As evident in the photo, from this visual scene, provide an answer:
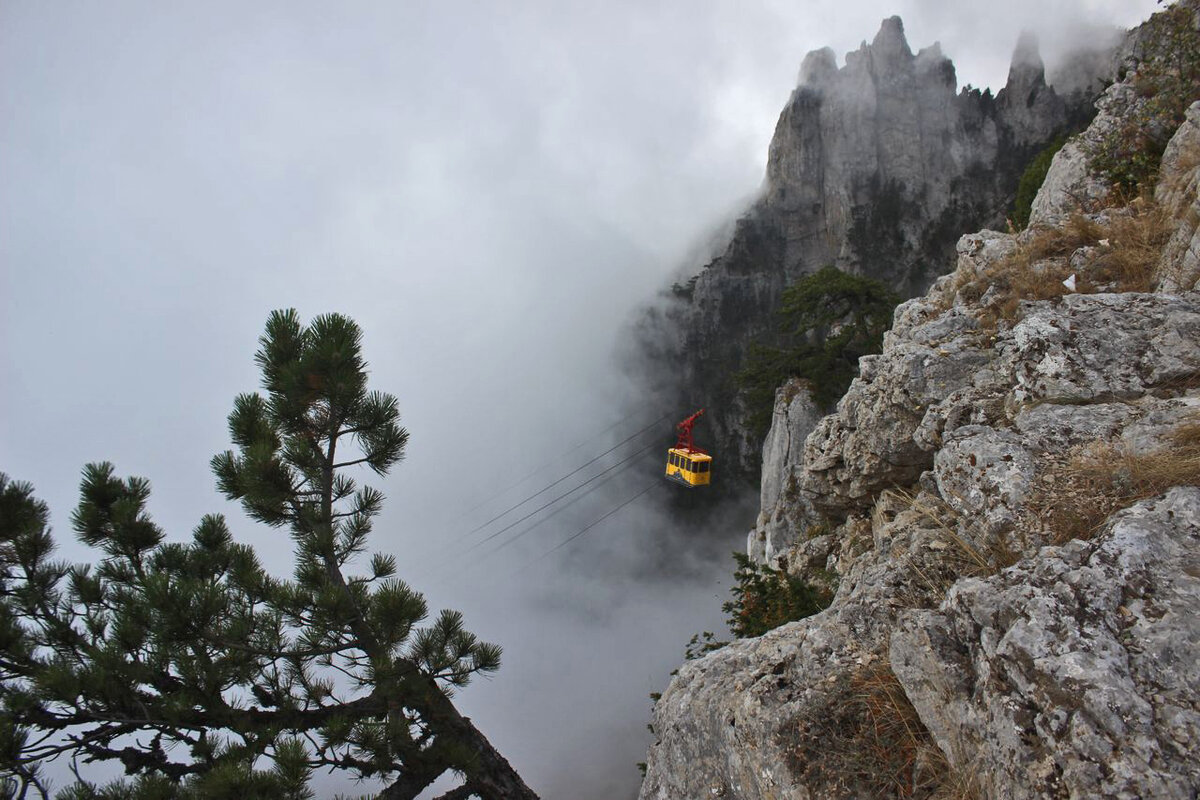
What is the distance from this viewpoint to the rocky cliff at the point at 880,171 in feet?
129

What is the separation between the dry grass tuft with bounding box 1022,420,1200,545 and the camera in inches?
115

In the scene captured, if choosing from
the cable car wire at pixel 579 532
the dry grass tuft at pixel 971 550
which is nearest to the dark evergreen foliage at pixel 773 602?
the dry grass tuft at pixel 971 550

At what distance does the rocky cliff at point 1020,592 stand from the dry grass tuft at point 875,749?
0.4 inches

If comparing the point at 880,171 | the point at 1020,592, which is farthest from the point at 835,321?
the point at 880,171

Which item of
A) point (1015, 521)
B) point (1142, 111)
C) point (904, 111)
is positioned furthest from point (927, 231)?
point (1015, 521)

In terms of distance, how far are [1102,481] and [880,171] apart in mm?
44357

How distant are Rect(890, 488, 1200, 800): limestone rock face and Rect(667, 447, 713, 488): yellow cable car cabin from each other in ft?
74.8

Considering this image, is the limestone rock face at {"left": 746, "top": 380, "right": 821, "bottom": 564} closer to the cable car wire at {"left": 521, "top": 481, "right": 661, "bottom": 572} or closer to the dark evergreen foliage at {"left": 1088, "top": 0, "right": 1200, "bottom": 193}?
the dark evergreen foliage at {"left": 1088, "top": 0, "right": 1200, "bottom": 193}

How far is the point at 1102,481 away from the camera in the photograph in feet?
10.5

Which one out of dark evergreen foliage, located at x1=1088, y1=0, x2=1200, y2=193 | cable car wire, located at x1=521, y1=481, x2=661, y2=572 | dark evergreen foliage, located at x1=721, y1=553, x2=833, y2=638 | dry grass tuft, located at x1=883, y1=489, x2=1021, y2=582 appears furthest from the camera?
cable car wire, located at x1=521, y1=481, x2=661, y2=572

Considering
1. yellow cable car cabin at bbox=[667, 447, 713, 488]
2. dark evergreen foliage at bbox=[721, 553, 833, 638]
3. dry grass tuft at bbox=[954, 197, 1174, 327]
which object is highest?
yellow cable car cabin at bbox=[667, 447, 713, 488]

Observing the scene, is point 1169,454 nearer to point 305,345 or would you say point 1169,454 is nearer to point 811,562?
point 305,345

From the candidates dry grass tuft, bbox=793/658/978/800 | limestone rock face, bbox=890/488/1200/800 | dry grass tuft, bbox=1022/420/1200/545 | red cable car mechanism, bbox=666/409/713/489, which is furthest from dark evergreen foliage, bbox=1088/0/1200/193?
red cable car mechanism, bbox=666/409/713/489

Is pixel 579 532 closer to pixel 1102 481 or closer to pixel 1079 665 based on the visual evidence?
pixel 1102 481
